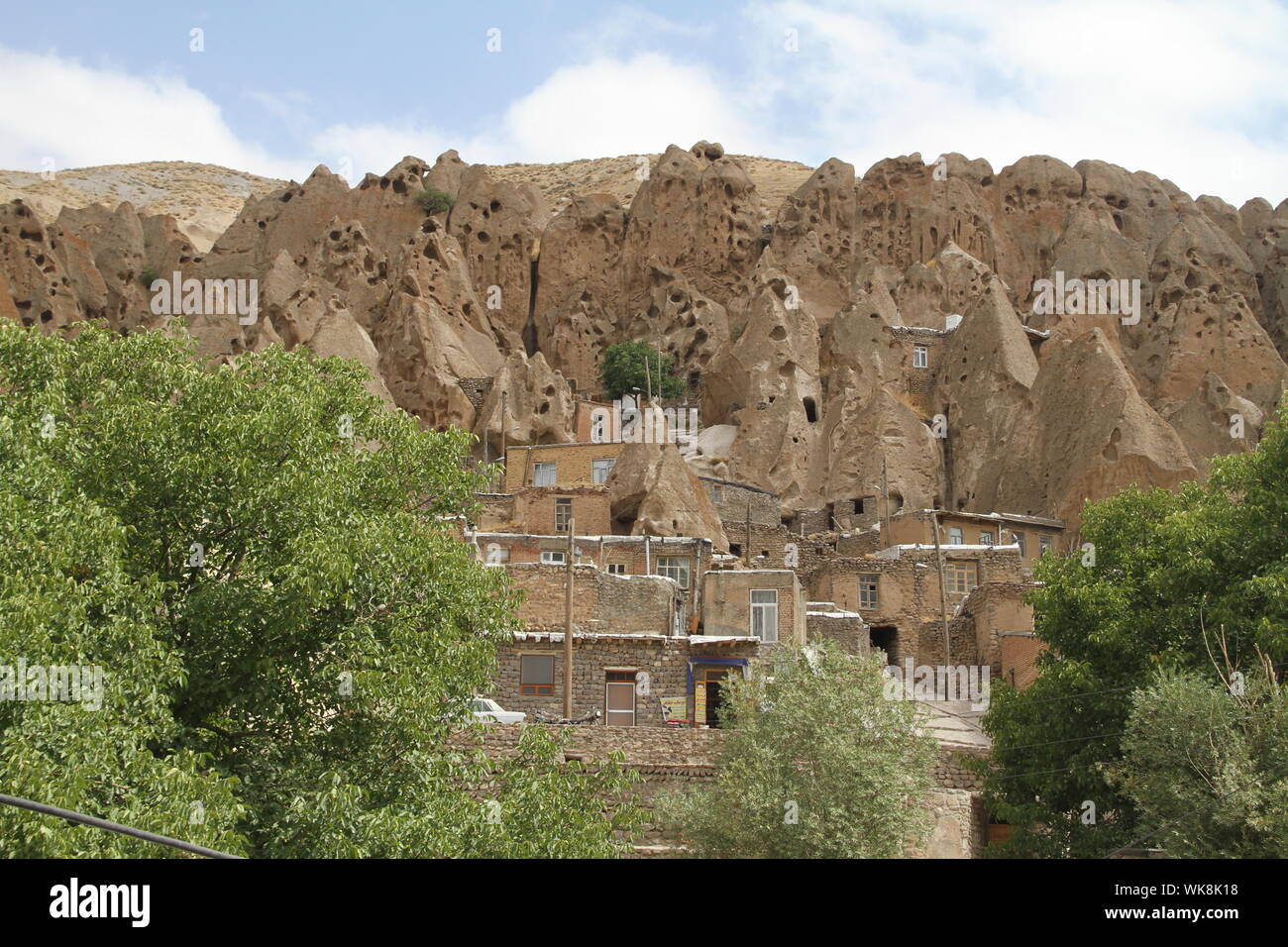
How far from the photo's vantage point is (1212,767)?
72.5 feet

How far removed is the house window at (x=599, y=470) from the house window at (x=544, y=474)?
5.85ft

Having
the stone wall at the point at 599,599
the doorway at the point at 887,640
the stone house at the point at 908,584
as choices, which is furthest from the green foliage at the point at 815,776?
the stone house at the point at 908,584

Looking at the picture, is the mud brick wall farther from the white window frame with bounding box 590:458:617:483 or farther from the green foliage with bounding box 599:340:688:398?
the green foliage with bounding box 599:340:688:398

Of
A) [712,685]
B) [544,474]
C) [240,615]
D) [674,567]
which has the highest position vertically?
[544,474]

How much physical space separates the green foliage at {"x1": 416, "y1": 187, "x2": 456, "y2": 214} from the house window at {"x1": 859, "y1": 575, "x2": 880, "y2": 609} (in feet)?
170

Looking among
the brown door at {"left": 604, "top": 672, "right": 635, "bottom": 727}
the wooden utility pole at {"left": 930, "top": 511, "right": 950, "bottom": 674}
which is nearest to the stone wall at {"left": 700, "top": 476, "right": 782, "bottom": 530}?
the wooden utility pole at {"left": 930, "top": 511, "right": 950, "bottom": 674}

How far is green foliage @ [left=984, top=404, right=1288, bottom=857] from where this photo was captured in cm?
2669

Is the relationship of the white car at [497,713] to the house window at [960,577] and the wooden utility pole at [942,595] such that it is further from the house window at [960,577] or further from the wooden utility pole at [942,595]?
the house window at [960,577]

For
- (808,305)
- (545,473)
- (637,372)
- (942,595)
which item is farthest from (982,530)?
(808,305)

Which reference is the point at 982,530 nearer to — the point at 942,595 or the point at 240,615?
the point at 942,595

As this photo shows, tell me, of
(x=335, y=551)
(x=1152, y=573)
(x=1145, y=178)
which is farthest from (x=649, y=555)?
(x=1145, y=178)

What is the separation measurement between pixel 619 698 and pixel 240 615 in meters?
16.5

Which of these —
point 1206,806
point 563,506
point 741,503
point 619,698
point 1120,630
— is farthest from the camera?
point 741,503

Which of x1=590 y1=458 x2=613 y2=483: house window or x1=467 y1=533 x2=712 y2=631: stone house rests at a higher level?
x1=590 y1=458 x2=613 y2=483: house window
